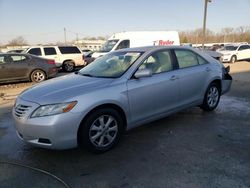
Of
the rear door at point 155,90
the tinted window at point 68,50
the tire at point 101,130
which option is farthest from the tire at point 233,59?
the tire at point 101,130

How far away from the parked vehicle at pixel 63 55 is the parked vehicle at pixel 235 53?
38.0 ft

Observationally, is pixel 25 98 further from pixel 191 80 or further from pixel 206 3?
pixel 206 3

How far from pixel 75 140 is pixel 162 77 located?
74.9 inches

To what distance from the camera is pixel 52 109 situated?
3.41 meters

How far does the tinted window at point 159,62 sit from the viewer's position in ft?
14.6

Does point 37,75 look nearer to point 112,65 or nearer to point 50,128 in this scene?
point 112,65

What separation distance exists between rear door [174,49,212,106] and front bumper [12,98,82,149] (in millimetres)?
2294

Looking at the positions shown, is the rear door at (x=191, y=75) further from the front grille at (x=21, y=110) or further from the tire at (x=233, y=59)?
the tire at (x=233, y=59)

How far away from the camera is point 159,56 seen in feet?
15.3

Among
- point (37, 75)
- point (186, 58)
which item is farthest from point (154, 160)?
point (37, 75)

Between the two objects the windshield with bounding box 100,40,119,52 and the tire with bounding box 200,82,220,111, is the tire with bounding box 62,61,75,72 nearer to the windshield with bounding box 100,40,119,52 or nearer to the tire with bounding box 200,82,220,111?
the windshield with bounding box 100,40,119,52

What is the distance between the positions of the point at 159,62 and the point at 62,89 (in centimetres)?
184

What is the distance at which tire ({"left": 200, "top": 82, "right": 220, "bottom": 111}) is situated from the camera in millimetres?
5602

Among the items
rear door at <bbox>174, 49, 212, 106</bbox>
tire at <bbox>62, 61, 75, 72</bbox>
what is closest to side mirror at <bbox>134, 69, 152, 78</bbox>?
rear door at <bbox>174, 49, 212, 106</bbox>
